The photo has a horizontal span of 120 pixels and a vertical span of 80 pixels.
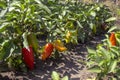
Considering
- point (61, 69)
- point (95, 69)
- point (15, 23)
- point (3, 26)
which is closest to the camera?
point (3, 26)

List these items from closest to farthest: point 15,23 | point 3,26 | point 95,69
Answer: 1. point 3,26
2. point 95,69
3. point 15,23

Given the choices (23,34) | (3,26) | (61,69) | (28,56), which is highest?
(3,26)

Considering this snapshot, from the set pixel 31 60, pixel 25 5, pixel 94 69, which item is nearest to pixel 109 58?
pixel 94 69

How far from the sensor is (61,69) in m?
3.49

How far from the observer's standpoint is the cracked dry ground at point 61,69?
10.3ft

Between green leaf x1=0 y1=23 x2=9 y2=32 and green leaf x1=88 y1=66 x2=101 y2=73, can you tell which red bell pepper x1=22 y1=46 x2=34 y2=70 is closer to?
green leaf x1=0 y1=23 x2=9 y2=32

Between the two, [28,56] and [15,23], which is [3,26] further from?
[28,56]

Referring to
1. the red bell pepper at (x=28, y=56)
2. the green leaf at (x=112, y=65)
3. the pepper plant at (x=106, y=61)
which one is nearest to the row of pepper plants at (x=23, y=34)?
the red bell pepper at (x=28, y=56)

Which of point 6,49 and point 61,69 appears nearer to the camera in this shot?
point 6,49

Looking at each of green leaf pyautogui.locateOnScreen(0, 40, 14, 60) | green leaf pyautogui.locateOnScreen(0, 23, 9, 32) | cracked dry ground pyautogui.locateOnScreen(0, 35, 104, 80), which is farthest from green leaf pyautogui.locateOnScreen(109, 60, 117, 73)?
green leaf pyautogui.locateOnScreen(0, 23, 9, 32)

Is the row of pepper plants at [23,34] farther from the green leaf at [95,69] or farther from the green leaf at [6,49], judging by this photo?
the green leaf at [95,69]

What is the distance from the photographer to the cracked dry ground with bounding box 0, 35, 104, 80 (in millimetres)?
3145

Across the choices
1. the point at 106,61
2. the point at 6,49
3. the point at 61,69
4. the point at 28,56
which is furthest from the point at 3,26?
the point at 106,61

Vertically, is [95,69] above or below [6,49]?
below
